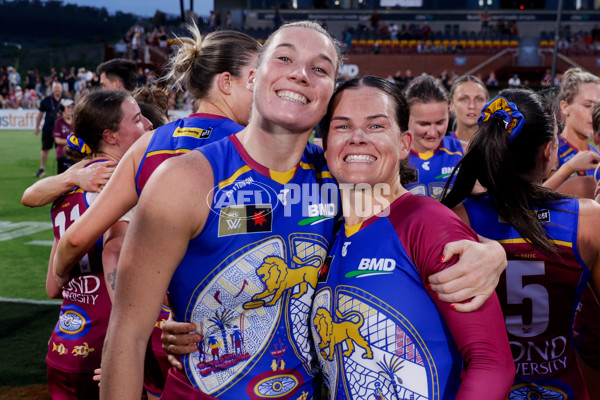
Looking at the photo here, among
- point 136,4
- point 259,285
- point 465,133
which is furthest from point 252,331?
point 136,4

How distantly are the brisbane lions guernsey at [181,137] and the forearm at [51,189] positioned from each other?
0.57 meters

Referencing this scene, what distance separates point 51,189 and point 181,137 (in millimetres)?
767

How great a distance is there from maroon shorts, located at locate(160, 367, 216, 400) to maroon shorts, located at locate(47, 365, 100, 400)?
2.99 ft

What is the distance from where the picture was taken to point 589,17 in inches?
1453

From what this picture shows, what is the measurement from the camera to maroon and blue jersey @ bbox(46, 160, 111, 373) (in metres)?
2.76

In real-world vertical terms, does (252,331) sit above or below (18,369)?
above

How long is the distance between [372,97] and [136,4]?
19019 cm

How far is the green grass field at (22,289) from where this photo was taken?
441 cm

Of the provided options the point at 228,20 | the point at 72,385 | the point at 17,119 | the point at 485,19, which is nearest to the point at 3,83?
the point at 17,119

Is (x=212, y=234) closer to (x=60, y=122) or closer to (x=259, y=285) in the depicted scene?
(x=259, y=285)

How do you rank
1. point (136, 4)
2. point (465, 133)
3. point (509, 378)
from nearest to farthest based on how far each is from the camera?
point (509, 378)
point (465, 133)
point (136, 4)

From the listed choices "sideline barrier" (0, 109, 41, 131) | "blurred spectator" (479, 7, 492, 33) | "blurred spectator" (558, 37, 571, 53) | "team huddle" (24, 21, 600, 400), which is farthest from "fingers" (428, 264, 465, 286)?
"blurred spectator" (479, 7, 492, 33)

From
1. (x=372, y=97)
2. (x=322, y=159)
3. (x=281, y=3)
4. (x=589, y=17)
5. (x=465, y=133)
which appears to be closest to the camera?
(x=372, y=97)

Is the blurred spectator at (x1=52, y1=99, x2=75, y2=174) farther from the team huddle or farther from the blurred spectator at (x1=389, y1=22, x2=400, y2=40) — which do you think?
the blurred spectator at (x1=389, y1=22, x2=400, y2=40)
